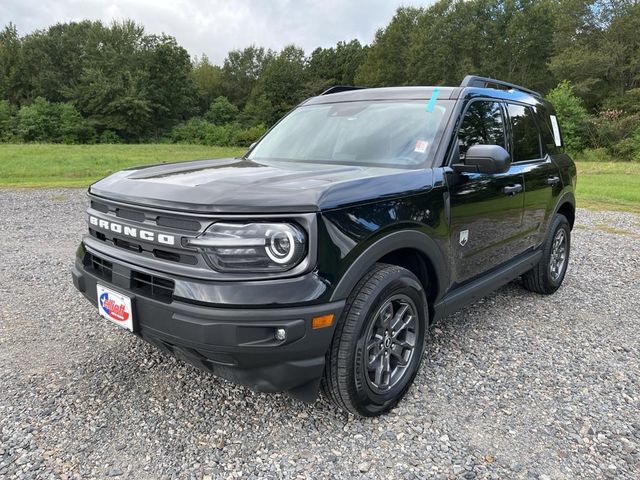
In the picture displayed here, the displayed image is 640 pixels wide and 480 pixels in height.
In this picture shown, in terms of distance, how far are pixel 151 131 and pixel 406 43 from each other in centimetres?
3323

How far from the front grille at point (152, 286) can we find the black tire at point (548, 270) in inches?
139

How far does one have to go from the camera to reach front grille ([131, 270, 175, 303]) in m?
2.20

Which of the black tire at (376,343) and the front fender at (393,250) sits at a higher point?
the front fender at (393,250)

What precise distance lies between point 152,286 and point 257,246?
607mm

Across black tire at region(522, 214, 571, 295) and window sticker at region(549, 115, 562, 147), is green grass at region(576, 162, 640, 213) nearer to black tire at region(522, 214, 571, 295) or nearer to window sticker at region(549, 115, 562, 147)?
window sticker at region(549, 115, 562, 147)

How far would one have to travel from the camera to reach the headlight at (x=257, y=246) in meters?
2.06

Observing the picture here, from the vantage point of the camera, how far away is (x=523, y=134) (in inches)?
157

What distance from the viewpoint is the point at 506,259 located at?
372 cm

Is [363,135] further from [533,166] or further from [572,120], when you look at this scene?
[572,120]

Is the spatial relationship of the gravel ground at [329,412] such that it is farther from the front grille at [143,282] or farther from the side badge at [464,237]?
the side badge at [464,237]

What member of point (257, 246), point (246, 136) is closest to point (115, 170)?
point (257, 246)

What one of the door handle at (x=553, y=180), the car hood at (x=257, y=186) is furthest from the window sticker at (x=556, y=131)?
the car hood at (x=257, y=186)

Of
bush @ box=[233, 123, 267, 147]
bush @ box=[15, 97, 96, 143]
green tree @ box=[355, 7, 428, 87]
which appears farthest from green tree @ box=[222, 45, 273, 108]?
bush @ box=[15, 97, 96, 143]

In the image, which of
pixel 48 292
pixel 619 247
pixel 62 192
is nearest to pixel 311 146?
pixel 48 292
